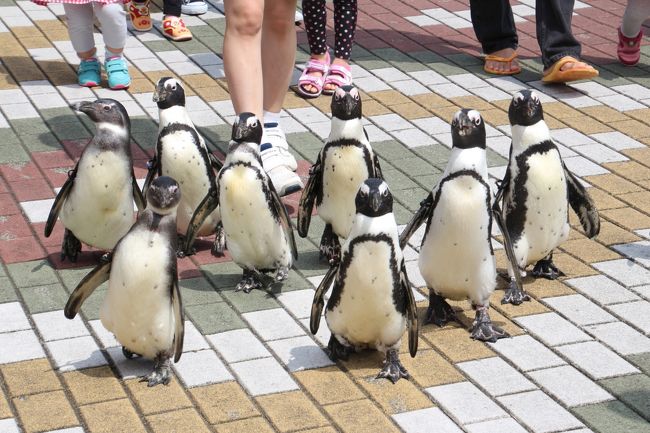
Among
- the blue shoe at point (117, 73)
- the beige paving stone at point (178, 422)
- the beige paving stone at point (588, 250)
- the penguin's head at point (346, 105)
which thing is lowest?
the blue shoe at point (117, 73)

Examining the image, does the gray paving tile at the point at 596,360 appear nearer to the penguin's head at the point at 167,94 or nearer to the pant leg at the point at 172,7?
the penguin's head at the point at 167,94

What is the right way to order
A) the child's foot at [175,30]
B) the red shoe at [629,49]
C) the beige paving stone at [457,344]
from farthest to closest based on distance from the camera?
the child's foot at [175,30] < the red shoe at [629,49] < the beige paving stone at [457,344]

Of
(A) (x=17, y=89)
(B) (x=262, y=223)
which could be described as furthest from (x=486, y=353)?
(A) (x=17, y=89)

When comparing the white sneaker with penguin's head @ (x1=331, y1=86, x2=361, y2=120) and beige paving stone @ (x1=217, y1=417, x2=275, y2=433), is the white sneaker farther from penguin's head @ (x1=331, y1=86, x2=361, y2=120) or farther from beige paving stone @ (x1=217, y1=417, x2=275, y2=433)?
beige paving stone @ (x1=217, y1=417, x2=275, y2=433)

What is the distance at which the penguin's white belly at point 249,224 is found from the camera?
464cm

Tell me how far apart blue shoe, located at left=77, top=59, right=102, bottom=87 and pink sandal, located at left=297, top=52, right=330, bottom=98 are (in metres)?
1.26

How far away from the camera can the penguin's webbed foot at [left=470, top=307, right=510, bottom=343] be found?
4.46 metres

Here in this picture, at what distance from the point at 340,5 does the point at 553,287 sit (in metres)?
2.83

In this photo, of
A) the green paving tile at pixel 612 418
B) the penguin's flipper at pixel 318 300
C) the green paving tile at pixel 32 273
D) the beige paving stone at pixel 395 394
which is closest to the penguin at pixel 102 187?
the green paving tile at pixel 32 273

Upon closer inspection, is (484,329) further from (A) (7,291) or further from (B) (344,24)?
(B) (344,24)

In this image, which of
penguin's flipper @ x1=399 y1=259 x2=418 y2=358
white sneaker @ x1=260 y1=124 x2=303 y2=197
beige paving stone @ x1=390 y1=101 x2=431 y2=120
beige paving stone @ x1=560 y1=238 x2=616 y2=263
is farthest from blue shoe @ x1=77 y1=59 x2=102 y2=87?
penguin's flipper @ x1=399 y1=259 x2=418 y2=358

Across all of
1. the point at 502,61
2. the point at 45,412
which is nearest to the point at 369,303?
the point at 45,412

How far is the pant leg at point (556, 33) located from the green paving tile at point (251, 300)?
3372 millimetres

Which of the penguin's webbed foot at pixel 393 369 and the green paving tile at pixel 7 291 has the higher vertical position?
the penguin's webbed foot at pixel 393 369
